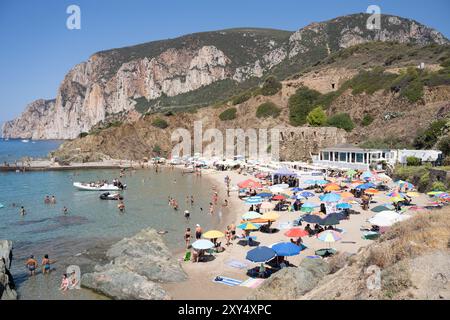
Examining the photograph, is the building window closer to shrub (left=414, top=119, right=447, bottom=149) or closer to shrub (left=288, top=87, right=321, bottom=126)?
shrub (left=414, top=119, right=447, bottom=149)

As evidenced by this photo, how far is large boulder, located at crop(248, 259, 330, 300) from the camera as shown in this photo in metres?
10.9

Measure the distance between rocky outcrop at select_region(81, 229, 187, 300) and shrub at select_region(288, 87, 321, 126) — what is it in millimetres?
54864

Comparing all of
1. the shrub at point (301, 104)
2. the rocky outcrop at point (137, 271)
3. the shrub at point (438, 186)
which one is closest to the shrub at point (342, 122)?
the shrub at point (301, 104)

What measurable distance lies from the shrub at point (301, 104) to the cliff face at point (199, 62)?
126 ft

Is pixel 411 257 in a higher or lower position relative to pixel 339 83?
lower

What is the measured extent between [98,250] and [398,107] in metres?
47.7

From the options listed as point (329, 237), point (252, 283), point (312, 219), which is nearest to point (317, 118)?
point (312, 219)

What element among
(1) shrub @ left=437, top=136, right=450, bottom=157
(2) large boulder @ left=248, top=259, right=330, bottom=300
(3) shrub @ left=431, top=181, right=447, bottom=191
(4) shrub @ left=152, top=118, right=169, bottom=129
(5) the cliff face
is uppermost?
(5) the cliff face

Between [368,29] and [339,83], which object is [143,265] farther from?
[368,29]

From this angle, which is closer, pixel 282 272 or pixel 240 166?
pixel 282 272

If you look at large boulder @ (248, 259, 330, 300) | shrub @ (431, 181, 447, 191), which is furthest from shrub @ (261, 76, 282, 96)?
large boulder @ (248, 259, 330, 300)

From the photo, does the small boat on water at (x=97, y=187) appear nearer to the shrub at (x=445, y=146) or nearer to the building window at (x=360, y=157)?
the building window at (x=360, y=157)

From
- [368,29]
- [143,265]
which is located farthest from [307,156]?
[368,29]

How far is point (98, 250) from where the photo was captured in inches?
758
